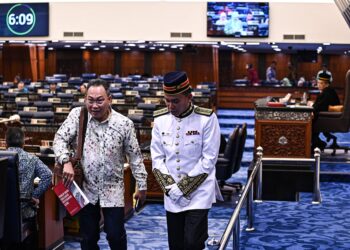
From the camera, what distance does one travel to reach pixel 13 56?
3203cm

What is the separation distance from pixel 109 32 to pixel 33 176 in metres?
9.61

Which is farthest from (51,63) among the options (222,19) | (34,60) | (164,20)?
(222,19)

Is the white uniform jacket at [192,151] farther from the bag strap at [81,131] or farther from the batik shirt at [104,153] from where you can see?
the bag strap at [81,131]

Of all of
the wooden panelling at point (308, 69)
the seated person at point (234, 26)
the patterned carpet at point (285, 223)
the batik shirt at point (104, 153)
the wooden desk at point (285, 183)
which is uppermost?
the seated person at point (234, 26)

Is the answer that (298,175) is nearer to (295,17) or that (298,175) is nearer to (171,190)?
(171,190)

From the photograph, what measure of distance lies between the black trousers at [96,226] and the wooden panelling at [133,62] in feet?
90.6

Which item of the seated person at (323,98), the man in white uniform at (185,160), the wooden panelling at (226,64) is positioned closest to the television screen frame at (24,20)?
the seated person at (323,98)

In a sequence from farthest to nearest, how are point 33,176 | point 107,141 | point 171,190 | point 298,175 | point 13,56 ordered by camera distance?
point 13,56 → point 298,175 → point 33,176 → point 107,141 → point 171,190

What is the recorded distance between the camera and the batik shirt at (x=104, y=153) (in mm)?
3775

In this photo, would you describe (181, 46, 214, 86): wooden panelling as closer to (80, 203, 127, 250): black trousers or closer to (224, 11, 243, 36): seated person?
(224, 11, 243, 36): seated person

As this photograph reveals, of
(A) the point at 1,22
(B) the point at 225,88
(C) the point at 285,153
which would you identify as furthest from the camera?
(B) the point at 225,88

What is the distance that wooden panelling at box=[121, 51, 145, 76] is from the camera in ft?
103

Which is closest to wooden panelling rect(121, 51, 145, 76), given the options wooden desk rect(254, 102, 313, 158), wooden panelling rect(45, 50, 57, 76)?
wooden panelling rect(45, 50, 57, 76)

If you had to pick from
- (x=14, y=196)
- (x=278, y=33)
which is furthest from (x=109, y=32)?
(x=14, y=196)
